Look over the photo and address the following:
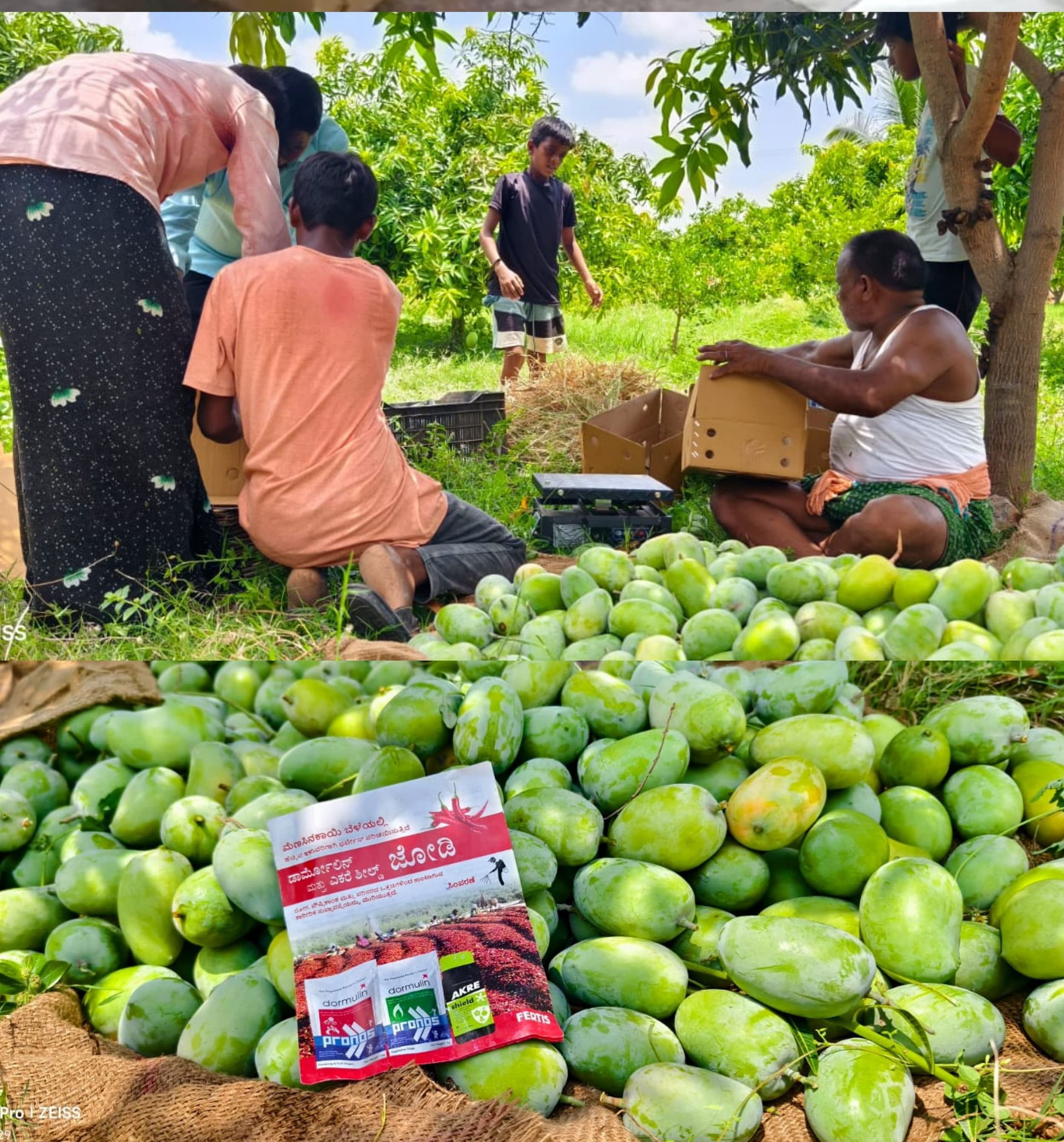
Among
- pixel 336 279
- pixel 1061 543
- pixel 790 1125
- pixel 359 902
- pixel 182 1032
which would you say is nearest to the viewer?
pixel 790 1125

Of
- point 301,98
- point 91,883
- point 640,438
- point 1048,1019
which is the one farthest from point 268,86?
point 1048,1019

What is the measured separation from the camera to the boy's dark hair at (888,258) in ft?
8.01

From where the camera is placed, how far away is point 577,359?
2.61m

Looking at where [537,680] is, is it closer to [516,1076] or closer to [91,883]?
[516,1076]

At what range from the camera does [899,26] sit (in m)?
2.26

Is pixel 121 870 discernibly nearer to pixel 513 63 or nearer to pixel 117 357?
pixel 117 357

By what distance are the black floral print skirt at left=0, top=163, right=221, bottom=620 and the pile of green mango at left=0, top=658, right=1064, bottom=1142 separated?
1.72 feet

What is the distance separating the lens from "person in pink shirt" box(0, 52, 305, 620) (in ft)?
7.55

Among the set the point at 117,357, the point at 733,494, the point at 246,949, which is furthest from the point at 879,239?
the point at 246,949

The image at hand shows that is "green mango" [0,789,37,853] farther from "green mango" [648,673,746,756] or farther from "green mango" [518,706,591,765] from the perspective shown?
"green mango" [648,673,746,756]

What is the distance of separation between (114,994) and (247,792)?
40cm

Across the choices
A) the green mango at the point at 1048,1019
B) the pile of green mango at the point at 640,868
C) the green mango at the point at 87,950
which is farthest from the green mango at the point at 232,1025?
the green mango at the point at 1048,1019

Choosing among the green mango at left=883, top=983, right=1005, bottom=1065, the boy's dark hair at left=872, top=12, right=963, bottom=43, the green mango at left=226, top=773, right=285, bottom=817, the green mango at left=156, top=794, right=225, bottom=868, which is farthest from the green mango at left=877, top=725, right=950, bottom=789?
the boy's dark hair at left=872, top=12, right=963, bottom=43

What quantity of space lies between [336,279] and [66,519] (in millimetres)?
923
